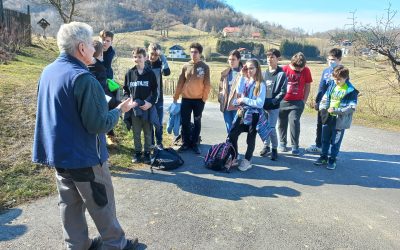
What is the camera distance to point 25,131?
669 centimetres

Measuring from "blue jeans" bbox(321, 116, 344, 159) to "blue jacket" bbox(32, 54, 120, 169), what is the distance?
4466 millimetres

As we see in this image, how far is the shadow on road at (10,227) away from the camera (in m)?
3.61

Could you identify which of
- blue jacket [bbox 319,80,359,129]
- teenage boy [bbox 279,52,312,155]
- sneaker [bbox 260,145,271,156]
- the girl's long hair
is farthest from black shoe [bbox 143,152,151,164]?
blue jacket [bbox 319,80,359,129]

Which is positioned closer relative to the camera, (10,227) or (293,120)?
(10,227)

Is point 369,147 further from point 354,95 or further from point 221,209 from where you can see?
point 221,209

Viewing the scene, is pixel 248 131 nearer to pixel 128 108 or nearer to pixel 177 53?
pixel 128 108

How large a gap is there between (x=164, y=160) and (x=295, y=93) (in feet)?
9.60

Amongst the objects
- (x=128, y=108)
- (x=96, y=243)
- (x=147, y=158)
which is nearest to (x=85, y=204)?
(x=96, y=243)

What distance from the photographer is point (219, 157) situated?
577 cm

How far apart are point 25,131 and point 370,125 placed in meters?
9.13

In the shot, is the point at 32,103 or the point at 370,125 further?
the point at 370,125

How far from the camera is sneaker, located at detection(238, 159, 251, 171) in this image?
5895 millimetres

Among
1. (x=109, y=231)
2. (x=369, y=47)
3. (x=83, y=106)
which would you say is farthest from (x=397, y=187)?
(x=369, y=47)

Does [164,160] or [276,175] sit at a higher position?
[164,160]
